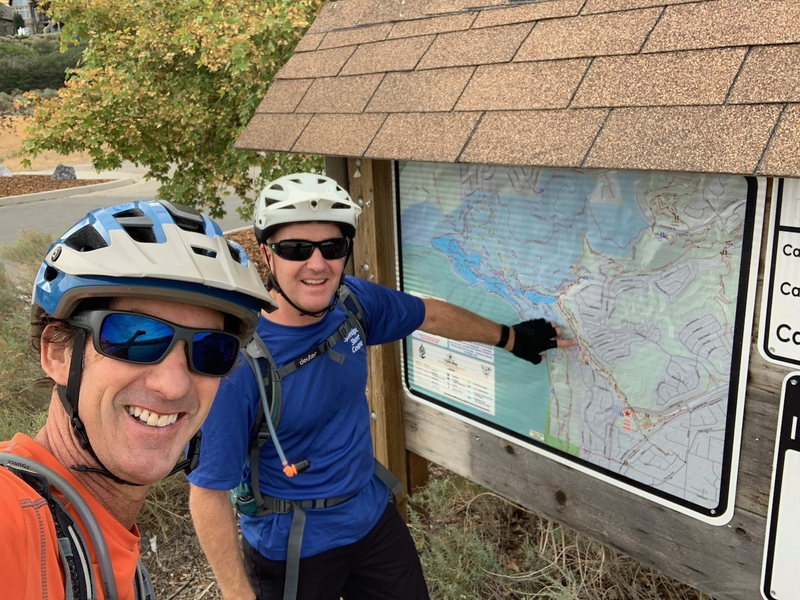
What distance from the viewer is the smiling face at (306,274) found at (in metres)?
2.40

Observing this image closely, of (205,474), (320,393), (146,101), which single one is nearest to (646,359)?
(320,393)

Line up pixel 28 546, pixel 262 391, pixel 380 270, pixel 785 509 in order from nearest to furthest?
pixel 28 546 → pixel 785 509 → pixel 262 391 → pixel 380 270

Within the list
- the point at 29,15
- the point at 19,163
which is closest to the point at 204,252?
the point at 19,163

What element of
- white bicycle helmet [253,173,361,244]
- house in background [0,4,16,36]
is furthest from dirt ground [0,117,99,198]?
house in background [0,4,16,36]

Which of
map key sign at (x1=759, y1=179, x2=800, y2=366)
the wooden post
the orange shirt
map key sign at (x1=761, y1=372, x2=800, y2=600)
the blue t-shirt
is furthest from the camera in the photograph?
the wooden post

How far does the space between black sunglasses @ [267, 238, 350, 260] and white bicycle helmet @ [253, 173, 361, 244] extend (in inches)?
2.7

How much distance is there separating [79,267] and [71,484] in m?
0.43

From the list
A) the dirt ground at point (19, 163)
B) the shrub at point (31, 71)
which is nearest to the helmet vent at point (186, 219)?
the dirt ground at point (19, 163)

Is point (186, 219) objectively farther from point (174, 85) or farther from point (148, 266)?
point (174, 85)

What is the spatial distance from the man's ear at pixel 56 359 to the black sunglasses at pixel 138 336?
0.08 m

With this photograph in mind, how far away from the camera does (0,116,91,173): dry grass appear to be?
23.8 metres

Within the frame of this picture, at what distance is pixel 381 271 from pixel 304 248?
766 millimetres

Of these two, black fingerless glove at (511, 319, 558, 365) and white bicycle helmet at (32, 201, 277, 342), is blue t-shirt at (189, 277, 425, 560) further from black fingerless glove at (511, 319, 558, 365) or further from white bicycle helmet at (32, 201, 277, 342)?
white bicycle helmet at (32, 201, 277, 342)

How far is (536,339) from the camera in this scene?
2.50m
